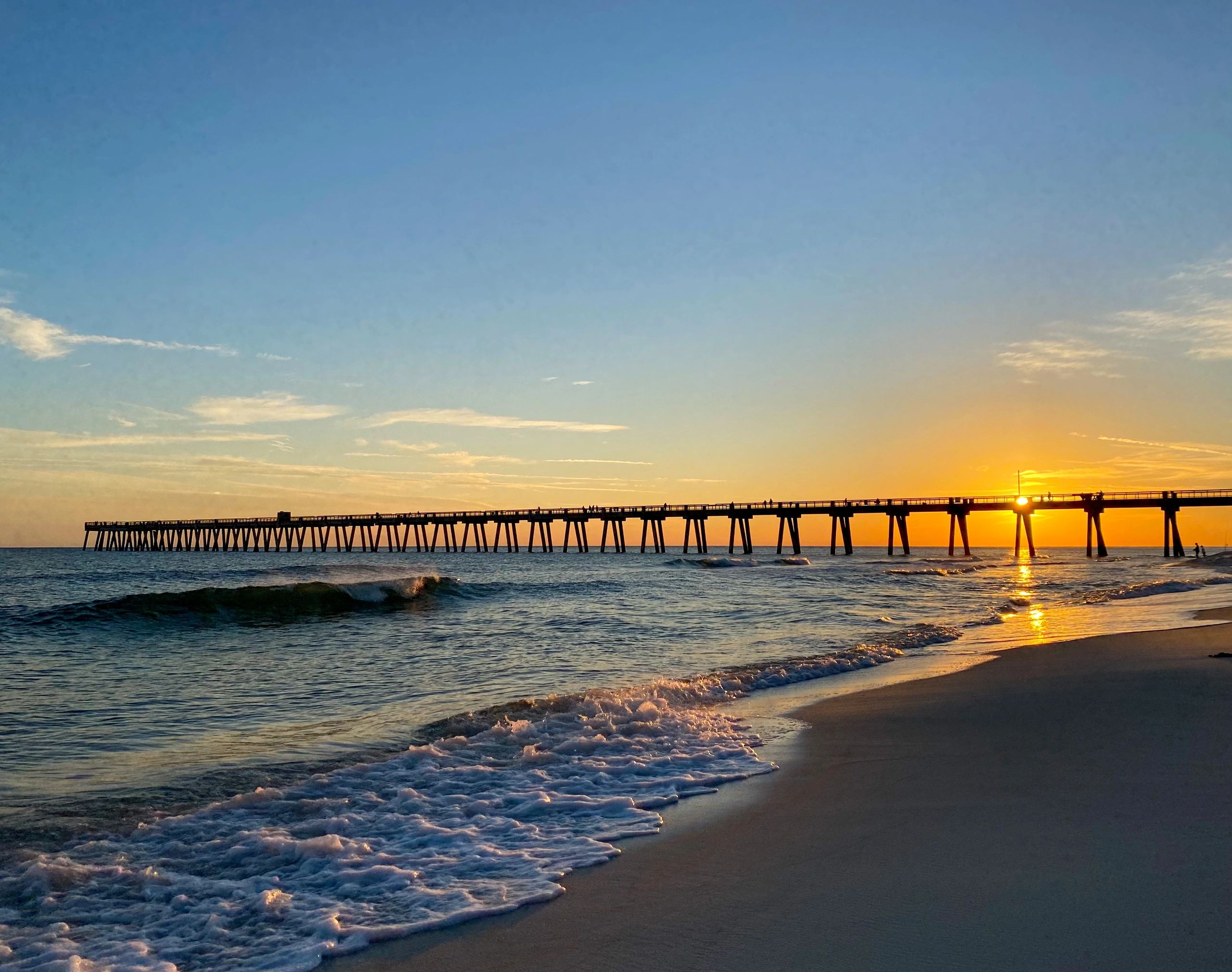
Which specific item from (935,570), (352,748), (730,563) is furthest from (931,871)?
(730,563)

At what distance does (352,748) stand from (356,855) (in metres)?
2.77

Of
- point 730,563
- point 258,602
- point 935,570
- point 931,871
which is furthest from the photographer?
point 730,563

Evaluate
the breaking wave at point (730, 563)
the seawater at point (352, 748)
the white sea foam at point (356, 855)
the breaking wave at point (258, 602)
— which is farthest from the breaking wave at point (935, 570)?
the white sea foam at point (356, 855)

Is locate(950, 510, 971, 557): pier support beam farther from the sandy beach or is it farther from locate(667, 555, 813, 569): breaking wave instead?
the sandy beach

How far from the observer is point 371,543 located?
112 m

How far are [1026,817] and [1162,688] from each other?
470 centimetres

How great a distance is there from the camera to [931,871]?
13.2 feet

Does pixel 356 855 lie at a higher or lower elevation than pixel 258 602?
higher

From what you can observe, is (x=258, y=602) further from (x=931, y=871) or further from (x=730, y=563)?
(x=730, y=563)

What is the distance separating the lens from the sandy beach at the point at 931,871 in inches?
129

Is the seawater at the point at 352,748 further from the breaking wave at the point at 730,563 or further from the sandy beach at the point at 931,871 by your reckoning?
the breaking wave at the point at 730,563

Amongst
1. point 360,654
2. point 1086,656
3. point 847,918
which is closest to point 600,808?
point 847,918

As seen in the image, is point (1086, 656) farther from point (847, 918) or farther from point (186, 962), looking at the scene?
point (186, 962)

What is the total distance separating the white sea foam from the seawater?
0.02m
